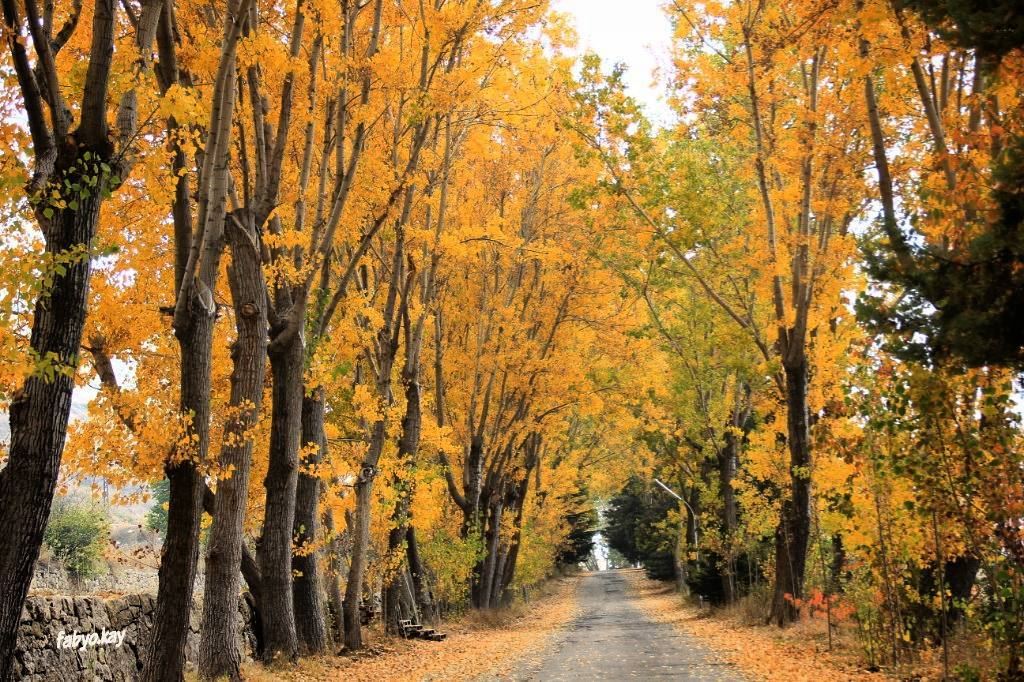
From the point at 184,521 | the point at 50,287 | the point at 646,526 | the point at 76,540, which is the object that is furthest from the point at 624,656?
the point at 646,526

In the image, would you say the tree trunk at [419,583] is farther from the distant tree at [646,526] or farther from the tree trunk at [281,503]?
the distant tree at [646,526]

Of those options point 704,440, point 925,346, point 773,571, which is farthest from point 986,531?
point 704,440

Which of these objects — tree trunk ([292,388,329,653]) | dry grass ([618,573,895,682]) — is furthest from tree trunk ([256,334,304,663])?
dry grass ([618,573,895,682])

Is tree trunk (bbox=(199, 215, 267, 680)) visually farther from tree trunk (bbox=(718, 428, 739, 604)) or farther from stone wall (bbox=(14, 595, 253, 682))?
tree trunk (bbox=(718, 428, 739, 604))

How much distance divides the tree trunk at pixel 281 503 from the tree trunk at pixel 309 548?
1495mm

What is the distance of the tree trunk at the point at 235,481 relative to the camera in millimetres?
9703

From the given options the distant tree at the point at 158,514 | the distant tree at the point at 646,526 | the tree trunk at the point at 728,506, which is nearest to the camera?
the distant tree at the point at 158,514

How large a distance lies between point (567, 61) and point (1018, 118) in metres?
9.47

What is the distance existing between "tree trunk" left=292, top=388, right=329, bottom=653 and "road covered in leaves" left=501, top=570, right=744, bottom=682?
338cm

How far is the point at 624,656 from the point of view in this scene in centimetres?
1409

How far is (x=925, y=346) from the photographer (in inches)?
258

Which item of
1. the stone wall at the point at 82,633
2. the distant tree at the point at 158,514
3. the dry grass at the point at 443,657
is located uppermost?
the distant tree at the point at 158,514

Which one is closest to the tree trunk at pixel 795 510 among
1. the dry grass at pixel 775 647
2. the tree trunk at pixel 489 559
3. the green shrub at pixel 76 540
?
the dry grass at pixel 775 647

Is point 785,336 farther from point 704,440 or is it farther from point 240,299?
point 704,440
